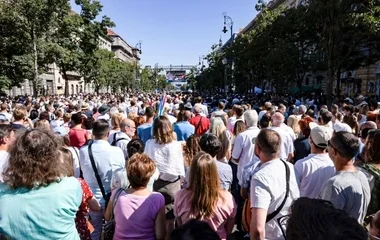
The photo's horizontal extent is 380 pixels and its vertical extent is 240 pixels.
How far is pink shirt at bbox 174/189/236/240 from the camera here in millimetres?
3252

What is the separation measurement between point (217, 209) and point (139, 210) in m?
0.70

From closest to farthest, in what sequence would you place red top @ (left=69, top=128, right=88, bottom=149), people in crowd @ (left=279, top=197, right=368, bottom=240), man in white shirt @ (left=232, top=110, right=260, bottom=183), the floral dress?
1. people in crowd @ (left=279, top=197, right=368, bottom=240)
2. the floral dress
3. man in white shirt @ (left=232, top=110, right=260, bottom=183)
4. red top @ (left=69, top=128, right=88, bottom=149)

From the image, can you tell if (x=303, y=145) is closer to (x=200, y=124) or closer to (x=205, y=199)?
(x=200, y=124)

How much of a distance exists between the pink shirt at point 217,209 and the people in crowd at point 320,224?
1878 mm

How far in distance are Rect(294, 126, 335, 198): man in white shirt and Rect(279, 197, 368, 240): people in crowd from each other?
251 centimetres

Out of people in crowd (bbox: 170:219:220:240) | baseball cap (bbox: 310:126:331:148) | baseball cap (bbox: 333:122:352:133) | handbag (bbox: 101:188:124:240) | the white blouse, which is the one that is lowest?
handbag (bbox: 101:188:124:240)

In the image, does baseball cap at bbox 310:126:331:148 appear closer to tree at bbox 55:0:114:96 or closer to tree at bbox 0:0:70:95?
tree at bbox 0:0:70:95

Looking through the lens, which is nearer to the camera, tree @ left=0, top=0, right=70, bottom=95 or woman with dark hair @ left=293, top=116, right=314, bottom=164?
woman with dark hair @ left=293, top=116, right=314, bottom=164

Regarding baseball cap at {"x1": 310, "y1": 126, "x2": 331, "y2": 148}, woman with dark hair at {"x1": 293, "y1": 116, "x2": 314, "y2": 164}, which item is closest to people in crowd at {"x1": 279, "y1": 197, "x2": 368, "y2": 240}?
baseball cap at {"x1": 310, "y1": 126, "x2": 331, "y2": 148}

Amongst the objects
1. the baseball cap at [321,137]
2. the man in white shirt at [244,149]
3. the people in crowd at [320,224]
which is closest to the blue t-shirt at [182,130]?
the man in white shirt at [244,149]

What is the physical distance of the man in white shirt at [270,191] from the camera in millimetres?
2945

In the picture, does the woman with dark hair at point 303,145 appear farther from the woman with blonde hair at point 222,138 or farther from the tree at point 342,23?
the tree at point 342,23

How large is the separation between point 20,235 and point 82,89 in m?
Answer: 83.3

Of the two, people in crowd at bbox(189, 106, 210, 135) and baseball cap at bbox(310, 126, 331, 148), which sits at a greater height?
baseball cap at bbox(310, 126, 331, 148)
